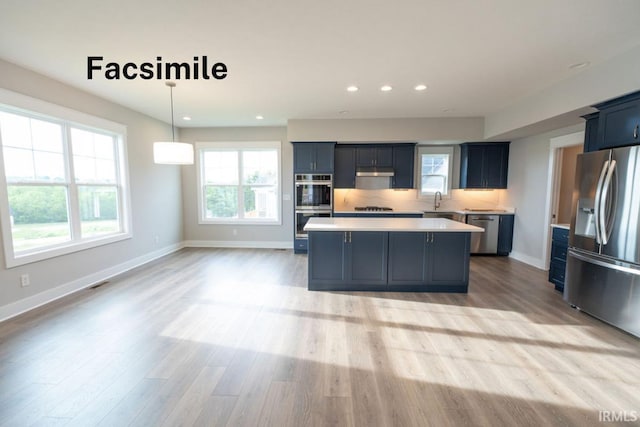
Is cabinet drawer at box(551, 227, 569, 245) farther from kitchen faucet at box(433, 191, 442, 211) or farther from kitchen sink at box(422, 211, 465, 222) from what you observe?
kitchen faucet at box(433, 191, 442, 211)

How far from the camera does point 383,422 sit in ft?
5.21

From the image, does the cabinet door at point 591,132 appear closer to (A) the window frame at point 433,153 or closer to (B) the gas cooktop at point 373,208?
(A) the window frame at point 433,153

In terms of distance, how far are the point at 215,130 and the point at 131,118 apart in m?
1.69

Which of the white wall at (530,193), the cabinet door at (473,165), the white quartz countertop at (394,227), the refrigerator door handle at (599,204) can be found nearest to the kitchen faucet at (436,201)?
the cabinet door at (473,165)

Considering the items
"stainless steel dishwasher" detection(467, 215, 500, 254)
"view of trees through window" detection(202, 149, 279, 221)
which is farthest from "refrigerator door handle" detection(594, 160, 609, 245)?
"view of trees through window" detection(202, 149, 279, 221)

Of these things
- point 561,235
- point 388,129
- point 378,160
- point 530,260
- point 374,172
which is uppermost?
point 388,129

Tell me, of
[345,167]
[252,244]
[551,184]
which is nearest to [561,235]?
[551,184]

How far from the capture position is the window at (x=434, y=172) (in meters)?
5.88

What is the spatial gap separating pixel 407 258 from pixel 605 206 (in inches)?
79.3

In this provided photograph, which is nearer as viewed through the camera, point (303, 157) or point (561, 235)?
point (561, 235)

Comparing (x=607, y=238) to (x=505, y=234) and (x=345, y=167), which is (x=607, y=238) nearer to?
(x=505, y=234)

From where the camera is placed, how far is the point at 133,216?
468 centimetres

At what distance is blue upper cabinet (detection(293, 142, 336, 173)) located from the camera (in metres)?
5.48

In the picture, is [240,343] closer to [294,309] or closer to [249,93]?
[294,309]
